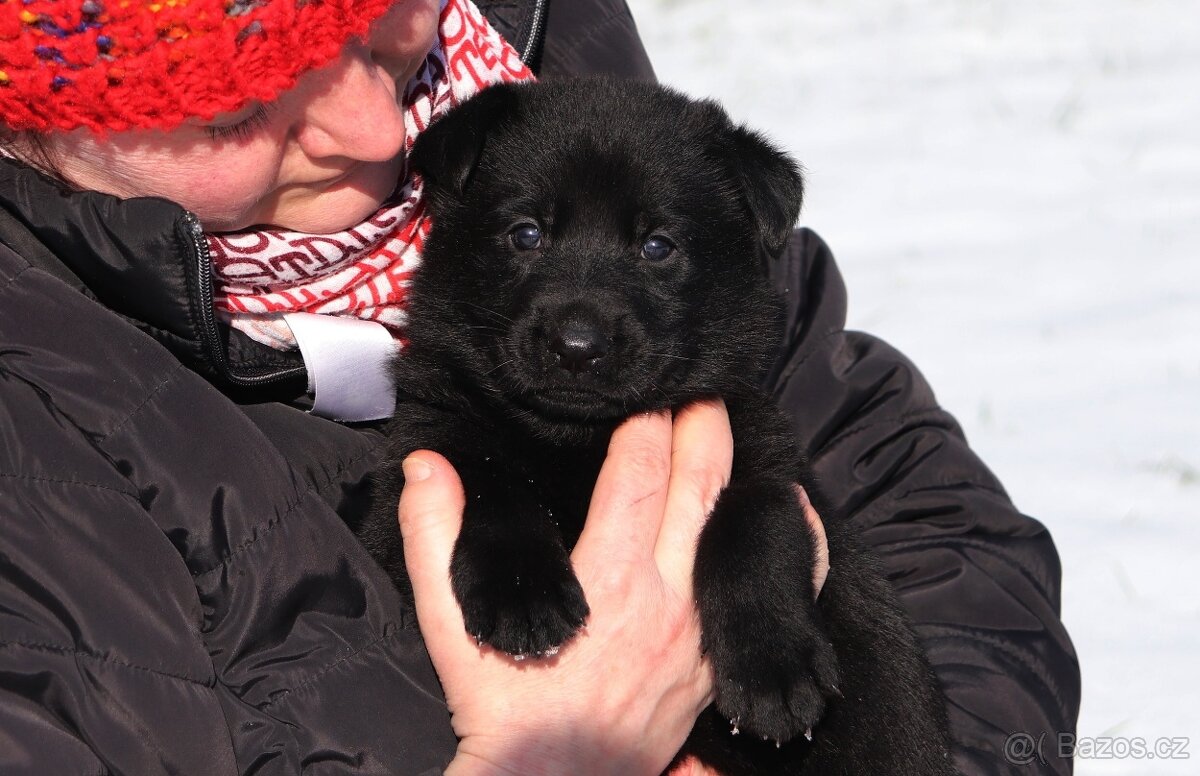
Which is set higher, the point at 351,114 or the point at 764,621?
the point at 351,114

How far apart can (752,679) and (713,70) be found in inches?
191

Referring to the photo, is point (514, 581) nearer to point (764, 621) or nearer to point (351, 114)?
point (764, 621)

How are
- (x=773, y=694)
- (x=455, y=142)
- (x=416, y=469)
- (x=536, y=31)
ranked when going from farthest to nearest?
(x=536, y=31), (x=455, y=142), (x=416, y=469), (x=773, y=694)

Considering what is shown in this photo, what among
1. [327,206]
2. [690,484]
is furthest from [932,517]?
[327,206]

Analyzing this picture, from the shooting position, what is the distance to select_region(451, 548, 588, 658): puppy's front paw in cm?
167

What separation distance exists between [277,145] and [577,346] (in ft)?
1.66

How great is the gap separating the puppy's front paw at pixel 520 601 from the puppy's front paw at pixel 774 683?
0.71ft

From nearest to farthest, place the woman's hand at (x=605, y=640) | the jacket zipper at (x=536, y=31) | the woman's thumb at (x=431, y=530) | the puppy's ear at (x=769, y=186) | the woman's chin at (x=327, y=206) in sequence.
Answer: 1. the woman's hand at (x=605, y=640)
2. the woman's thumb at (x=431, y=530)
3. the woman's chin at (x=327, y=206)
4. the puppy's ear at (x=769, y=186)
5. the jacket zipper at (x=536, y=31)

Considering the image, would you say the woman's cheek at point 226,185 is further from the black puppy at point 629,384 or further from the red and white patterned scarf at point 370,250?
the black puppy at point 629,384

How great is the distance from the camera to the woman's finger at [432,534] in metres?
1.73

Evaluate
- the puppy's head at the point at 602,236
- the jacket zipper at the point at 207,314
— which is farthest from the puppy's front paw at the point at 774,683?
the jacket zipper at the point at 207,314

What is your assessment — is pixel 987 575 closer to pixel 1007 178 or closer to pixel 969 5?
pixel 1007 178

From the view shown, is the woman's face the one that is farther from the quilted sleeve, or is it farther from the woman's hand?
the quilted sleeve

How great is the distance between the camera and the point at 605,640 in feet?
5.66
